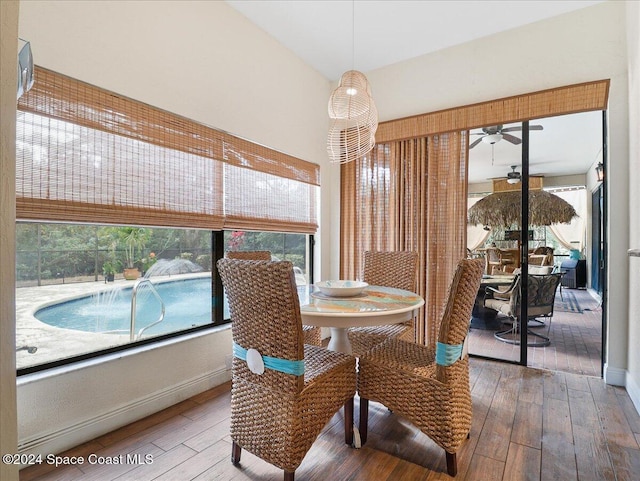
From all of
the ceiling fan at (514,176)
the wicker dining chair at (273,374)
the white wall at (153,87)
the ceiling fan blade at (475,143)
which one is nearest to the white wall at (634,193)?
the ceiling fan at (514,176)

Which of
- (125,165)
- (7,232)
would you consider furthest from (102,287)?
(7,232)

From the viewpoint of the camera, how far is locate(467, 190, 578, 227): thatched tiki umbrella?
302 cm

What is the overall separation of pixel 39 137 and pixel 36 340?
1.06 meters

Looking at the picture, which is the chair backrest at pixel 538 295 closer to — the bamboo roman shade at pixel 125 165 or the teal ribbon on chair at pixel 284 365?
the bamboo roman shade at pixel 125 165

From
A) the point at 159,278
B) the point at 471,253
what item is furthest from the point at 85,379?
the point at 471,253

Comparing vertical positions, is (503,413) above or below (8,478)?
below

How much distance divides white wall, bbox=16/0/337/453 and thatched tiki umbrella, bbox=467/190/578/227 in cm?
197

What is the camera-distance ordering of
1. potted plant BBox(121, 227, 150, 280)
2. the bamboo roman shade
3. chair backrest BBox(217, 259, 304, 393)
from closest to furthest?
chair backrest BBox(217, 259, 304, 393), the bamboo roman shade, potted plant BBox(121, 227, 150, 280)

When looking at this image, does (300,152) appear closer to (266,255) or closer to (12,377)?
(266,255)

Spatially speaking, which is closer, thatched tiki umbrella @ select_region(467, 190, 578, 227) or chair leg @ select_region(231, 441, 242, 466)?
chair leg @ select_region(231, 441, 242, 466)

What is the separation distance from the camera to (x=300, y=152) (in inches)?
136

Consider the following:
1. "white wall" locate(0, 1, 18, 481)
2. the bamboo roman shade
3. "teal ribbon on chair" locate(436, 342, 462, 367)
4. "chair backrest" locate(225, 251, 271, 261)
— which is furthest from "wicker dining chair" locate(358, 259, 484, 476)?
the bamboo roman shade

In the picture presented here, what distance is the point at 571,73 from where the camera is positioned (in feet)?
8.82

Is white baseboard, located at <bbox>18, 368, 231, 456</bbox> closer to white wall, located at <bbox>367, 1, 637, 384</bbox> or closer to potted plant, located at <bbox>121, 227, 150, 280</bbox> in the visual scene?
potted plant, located at <bbox>121, 227, 150, 280</bbox>
